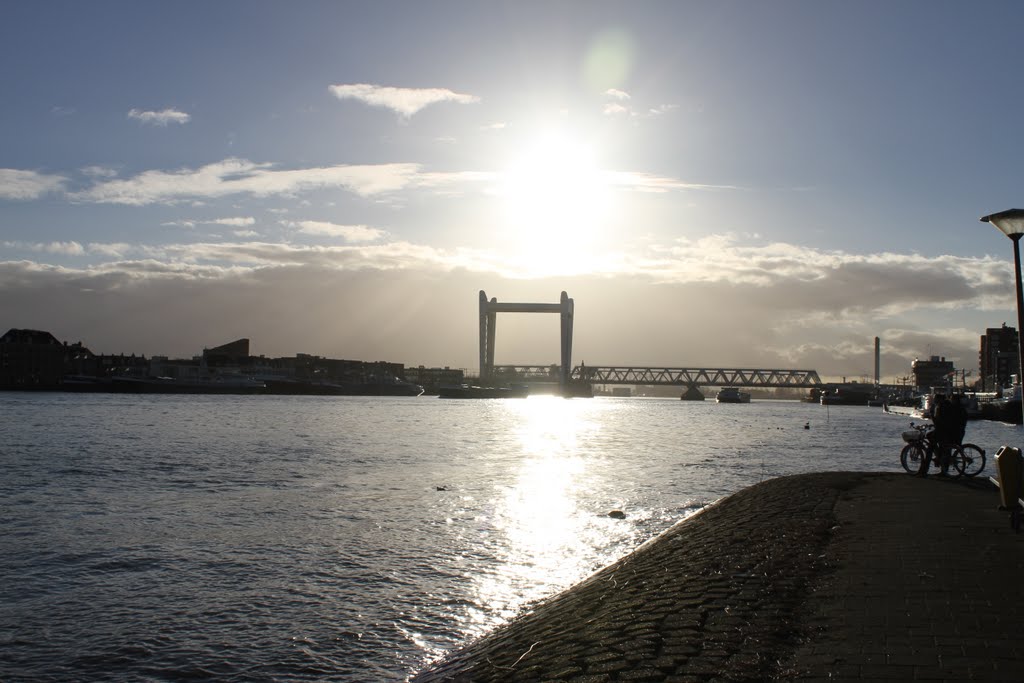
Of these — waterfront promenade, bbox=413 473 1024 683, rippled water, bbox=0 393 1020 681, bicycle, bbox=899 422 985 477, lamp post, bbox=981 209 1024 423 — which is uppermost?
lamp post, bbox=981 209 1024 423

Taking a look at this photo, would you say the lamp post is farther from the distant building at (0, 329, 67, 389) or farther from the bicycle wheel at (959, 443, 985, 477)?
the distant building at (0, 329, 67, 389)

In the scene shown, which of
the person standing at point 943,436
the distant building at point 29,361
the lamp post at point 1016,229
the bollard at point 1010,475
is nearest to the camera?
the bollard at point 1010,475

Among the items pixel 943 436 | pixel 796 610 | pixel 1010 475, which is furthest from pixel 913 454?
pixel 796 610

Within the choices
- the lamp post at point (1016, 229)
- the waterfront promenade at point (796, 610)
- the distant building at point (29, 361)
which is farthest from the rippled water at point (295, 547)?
the distant building at point (29, 361)

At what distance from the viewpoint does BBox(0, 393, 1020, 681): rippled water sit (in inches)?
389

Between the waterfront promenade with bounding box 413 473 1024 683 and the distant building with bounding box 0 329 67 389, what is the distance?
17874 cm

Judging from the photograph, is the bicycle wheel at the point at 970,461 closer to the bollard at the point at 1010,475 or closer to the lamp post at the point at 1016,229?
the lamp post at the point at 1016,229

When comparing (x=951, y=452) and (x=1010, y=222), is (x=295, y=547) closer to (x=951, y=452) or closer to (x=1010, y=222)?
(x=1010, y=222)

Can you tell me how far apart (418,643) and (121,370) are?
682ft

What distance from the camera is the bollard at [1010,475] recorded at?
1137 cm

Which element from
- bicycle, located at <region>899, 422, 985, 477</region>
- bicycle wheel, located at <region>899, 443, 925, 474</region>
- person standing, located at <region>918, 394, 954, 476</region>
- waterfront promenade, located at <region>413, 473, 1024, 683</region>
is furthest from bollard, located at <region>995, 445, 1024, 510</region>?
bicycle wheel, located at <region>899, 443, 925, 474</region>

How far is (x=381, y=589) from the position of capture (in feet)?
41.0

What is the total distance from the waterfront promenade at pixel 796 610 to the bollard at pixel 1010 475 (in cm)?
39

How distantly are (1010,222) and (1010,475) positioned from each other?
4.31 metres
